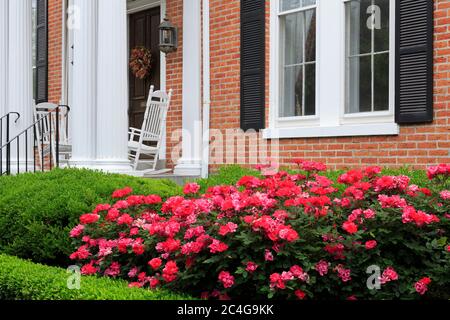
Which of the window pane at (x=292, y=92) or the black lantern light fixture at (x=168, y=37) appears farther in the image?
the black lantern light fixture at (x=168, y=37)

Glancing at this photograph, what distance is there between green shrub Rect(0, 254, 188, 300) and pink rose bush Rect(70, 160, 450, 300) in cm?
15

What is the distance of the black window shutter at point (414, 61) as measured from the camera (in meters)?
6.26

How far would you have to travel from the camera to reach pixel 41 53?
12.3m

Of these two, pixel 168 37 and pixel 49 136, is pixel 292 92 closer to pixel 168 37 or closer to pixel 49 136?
pixel 168 37

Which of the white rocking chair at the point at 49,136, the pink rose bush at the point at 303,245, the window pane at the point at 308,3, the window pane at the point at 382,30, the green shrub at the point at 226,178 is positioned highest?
the window pane at the point at 308,3

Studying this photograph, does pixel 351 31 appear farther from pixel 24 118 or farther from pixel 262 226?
pixel 24 118

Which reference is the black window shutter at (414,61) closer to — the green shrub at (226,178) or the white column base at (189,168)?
the green shrub at (226,178)

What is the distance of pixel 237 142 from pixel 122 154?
5.26ft

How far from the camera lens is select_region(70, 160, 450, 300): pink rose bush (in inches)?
125

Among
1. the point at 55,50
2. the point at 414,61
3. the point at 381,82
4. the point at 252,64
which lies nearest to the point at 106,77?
the point at 252,64

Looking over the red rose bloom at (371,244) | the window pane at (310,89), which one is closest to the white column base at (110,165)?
the window pane at (310,89)

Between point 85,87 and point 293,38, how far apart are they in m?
2.68

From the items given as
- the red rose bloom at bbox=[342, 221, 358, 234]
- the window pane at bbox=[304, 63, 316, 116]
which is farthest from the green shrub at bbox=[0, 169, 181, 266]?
the window pane at bbox=[304, 63, 316, 116]

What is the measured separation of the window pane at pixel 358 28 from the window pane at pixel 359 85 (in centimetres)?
12
